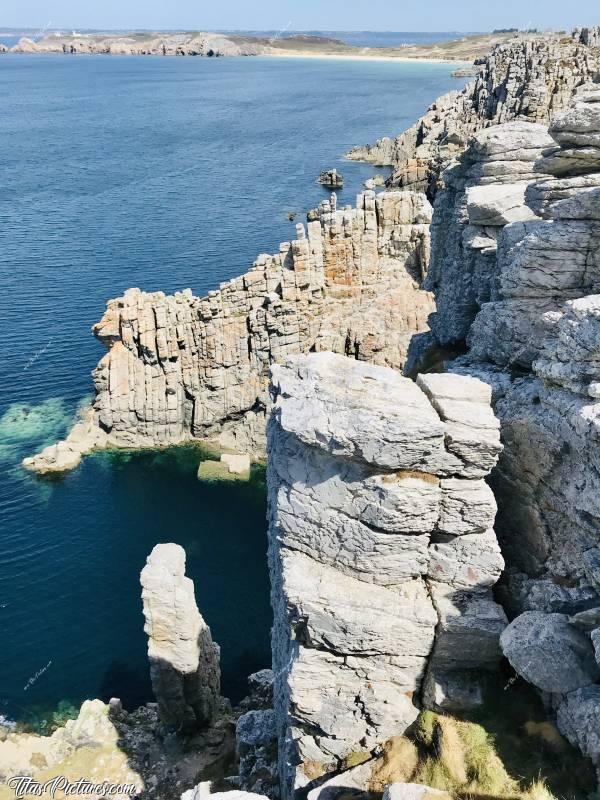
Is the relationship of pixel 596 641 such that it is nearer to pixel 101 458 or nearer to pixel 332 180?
pixel 101 458

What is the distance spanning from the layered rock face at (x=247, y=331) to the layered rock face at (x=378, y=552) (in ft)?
150

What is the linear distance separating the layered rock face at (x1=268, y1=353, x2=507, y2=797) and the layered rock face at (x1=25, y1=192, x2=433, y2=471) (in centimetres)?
4587

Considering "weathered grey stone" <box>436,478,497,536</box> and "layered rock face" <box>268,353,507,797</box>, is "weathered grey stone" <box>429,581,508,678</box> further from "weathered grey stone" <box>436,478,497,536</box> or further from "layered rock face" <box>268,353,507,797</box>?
"weathered grey stone" <box>436,478,497,536</box>

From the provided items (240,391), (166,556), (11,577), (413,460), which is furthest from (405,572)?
(240,391)

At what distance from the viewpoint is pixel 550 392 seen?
78.3 ft

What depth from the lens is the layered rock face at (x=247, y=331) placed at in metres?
68.8

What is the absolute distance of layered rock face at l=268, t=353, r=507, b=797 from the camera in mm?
22125

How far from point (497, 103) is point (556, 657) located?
138768mm

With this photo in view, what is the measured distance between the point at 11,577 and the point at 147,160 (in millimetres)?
131914

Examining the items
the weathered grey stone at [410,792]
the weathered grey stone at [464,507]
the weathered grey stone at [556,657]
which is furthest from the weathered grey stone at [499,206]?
the weathered grey stone at [410,792]

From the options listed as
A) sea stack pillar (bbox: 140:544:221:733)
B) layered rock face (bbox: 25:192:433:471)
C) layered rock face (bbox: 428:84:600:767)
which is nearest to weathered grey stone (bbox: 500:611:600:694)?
layered rock face (bbox: 428:84:600:767)

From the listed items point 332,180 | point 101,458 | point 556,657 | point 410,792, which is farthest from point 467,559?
point 332,180

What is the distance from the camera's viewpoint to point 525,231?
30609mm

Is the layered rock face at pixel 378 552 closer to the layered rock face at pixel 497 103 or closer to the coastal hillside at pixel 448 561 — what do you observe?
the coastal hillside at pixel 448 561
